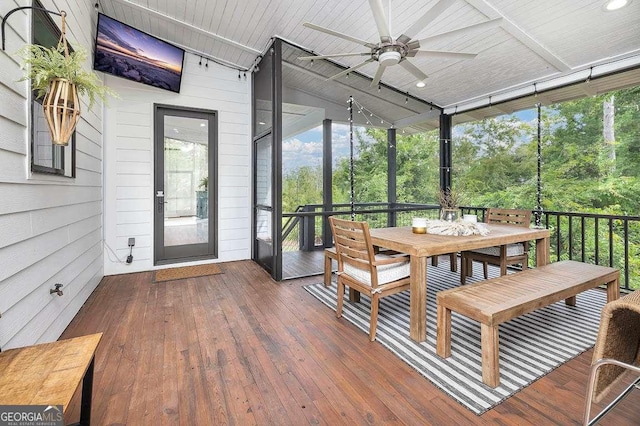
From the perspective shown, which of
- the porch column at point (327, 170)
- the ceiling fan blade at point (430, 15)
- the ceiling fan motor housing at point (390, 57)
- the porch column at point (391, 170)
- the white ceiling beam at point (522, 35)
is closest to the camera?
the ceiling fan blade at point (430, 15)

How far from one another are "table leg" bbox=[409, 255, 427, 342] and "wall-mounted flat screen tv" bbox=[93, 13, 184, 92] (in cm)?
413

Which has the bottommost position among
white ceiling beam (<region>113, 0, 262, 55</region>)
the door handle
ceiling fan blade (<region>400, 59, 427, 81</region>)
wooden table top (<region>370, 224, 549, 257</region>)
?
wooden table top (<region>370, 224, 549, 257</region>)

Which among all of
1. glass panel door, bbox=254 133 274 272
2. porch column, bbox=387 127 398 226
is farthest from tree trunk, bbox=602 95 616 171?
glass panel door, bbox=254 133 274 272

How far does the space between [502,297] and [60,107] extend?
3056mm

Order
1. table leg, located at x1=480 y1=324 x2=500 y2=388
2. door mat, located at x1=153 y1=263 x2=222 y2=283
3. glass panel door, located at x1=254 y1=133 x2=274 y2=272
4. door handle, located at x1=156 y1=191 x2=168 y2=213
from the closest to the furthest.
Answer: table leg, located at x1=480 y1=324 x2=500 y2=388, door mat, located at x1=153 y1=263 x2=222 y2=283, glass panel door, located at x1=254 y1=133 x2=274 y2=272, door handle, located at x1=156 y1=191 x2=168 y2=213

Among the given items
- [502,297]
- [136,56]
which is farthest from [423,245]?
[136,56]

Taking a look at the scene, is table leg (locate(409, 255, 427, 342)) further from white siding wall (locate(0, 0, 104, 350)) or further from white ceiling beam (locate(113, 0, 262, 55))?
white ceiling beam (locate(113, 0, 262, 55))

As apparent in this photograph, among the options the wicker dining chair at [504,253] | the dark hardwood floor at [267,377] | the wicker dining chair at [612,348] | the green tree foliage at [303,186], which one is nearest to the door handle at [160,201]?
the dark hardwood floor at [267,377]

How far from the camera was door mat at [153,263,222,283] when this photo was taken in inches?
160

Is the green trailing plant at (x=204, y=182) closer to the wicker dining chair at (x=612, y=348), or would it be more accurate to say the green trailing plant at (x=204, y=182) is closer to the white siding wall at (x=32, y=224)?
the white siding wall at (x=32, y=224)

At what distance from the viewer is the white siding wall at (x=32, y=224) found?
5.23 feet

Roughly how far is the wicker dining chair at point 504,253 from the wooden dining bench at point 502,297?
670 millimetres

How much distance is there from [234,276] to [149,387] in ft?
7.77

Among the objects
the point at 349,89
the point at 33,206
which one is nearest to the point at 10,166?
the point at 33,206
